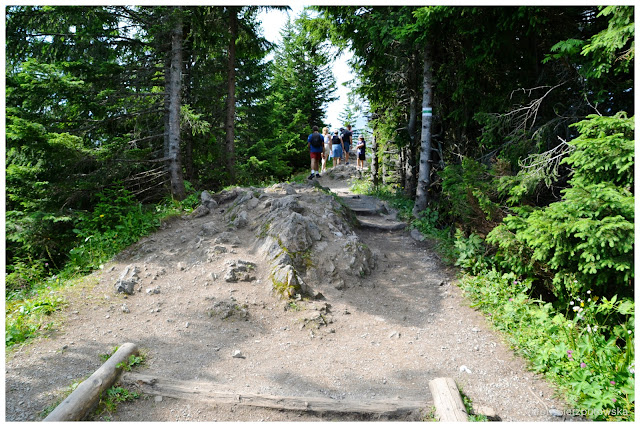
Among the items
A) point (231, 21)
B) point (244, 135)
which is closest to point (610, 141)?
point (231, 21)

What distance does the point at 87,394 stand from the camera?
369 centimetres

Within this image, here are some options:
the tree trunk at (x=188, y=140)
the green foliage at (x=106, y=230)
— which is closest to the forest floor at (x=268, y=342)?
the green foliage at (x=106, y=230)

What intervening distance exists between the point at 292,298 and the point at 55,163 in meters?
6.66

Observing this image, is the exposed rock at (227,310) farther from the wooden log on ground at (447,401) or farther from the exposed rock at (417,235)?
the exposed rock at (417,235)

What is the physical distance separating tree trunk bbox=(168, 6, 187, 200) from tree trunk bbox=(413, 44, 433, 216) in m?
6.34

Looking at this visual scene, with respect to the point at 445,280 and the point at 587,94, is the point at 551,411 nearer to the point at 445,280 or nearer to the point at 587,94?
the point at 445,280

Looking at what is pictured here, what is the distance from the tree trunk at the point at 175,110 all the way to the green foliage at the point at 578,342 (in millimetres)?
8243

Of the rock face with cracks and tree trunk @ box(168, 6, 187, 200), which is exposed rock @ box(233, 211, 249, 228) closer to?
the rock face with cracks

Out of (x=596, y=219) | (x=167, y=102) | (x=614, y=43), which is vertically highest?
(x=614, y=43)

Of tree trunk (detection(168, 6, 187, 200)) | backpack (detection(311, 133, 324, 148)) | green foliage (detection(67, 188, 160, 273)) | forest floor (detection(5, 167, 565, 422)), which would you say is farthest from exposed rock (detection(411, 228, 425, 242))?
tree trunk (detection(168, 6, 187, 200))

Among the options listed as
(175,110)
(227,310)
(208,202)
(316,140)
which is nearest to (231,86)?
(175,110)

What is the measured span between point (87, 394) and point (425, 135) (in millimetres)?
9003

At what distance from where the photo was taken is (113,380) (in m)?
4.08

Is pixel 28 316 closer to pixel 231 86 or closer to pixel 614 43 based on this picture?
pixel 614 43
